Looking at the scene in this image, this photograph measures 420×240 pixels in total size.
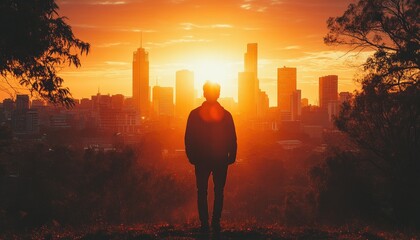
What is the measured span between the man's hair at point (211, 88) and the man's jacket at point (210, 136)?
199 mm

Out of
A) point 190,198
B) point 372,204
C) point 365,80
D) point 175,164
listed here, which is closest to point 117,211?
point 190,198

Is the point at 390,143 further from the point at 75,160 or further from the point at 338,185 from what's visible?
the point at 75,160

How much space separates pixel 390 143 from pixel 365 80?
3832 mm

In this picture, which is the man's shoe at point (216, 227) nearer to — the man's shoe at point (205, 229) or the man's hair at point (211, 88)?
the man's shoe at point (205, 229)

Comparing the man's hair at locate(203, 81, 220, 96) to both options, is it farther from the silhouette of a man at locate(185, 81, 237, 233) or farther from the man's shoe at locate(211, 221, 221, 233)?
the man's shoe at locate(211, 221, 221, 233)

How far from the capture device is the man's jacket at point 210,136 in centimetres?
935

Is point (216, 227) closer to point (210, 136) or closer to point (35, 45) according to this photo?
point (210, 136)

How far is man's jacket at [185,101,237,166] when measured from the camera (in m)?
9.35

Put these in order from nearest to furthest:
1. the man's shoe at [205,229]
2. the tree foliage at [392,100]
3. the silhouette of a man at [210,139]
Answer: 1. the silhouette of a man at [210,139]
2. the man's shoe at [205,229]
3. the tree foliage at [392,100]

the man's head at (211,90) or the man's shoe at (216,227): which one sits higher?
the man's head at (211,90)

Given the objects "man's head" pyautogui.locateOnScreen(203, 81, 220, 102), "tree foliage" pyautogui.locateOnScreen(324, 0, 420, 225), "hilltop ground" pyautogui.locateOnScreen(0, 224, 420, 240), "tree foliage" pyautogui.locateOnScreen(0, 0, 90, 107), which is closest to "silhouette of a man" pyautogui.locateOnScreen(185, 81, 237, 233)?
"man's head" pyautogui.locateOnScreen(203, 81, 220, 102)

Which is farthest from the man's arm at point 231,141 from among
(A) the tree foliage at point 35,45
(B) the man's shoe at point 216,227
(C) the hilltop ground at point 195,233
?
(A) the tree foliage at point 35,45

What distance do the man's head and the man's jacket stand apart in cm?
10

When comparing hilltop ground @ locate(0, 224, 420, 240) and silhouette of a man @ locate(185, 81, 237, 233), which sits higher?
silhouette of a man @ locate(185, 81, 237, 233)
